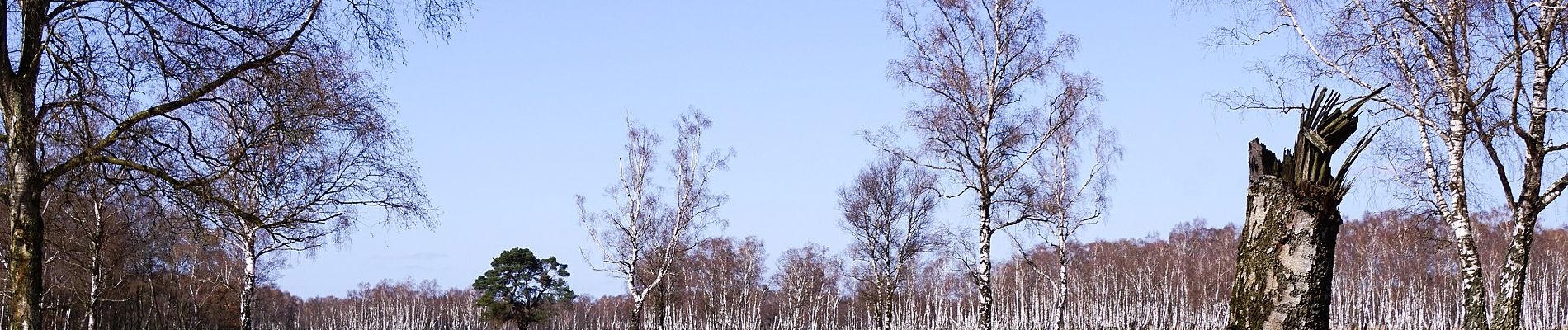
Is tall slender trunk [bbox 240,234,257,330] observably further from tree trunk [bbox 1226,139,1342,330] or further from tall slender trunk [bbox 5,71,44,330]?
tree trunk [bbox 1226,139,1342,330]

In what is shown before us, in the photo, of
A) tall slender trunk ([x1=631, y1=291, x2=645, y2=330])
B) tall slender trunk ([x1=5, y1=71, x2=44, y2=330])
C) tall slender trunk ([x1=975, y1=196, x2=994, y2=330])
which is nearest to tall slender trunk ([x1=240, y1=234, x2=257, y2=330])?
tall slender trunk ([x1=631, y1=291, x2=645, y2=330])

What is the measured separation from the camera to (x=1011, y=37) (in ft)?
70.2

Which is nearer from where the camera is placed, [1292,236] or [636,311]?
[1292,236]

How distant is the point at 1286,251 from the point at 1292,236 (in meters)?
0.11

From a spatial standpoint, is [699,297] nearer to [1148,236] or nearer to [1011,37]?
[1148,236]

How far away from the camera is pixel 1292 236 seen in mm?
7281

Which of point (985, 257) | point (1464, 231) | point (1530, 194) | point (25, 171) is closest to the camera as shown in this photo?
point (25, 171)

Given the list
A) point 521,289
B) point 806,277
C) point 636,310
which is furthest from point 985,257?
point 806,277

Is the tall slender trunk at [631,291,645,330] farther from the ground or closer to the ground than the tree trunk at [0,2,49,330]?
closer to the ground

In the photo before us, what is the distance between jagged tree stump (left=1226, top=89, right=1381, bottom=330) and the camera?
7172 mm

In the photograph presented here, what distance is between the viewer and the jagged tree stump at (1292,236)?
23.5 ft

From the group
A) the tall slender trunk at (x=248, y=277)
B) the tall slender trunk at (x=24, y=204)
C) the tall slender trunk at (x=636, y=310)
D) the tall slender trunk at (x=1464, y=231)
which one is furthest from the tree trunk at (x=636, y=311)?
the tall slender trunk at (x=24, y=204)

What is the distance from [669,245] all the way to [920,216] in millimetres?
8254

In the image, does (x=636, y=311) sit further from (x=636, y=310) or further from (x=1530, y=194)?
(x=1530, y=194)
